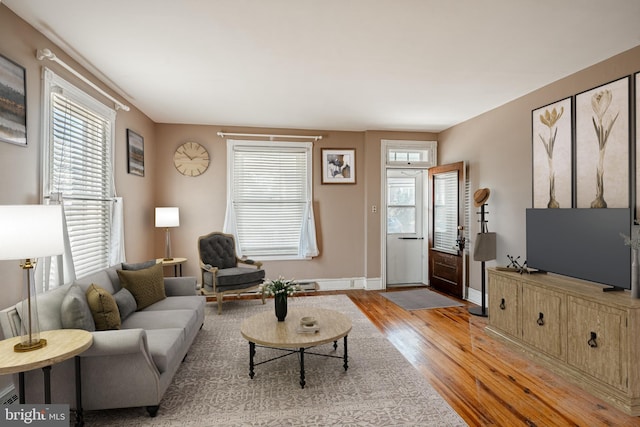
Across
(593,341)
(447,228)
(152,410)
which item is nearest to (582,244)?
(593,341)

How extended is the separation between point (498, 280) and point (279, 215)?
11.0ft

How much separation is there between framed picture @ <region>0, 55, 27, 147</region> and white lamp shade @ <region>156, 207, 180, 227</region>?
7.95ft

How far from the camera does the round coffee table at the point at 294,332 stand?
2.60 meters

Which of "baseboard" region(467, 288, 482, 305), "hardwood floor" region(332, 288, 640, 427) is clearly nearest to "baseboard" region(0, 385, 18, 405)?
"hardwood floor" region(332, 288, 640, 427)

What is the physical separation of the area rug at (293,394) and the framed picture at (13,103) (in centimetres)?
195

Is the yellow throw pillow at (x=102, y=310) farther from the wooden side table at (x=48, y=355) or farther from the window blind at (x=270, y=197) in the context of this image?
the window blind at (x=270, y=197)

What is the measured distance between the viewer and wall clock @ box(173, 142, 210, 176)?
17.6 ft

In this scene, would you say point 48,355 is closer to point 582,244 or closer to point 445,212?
point 582,244

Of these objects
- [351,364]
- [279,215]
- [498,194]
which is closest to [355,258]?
[279,215]

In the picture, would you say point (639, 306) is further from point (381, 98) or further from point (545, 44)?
point (381, 98)

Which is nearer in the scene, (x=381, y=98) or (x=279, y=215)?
(x=381, y=98)

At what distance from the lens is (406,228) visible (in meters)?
6.25

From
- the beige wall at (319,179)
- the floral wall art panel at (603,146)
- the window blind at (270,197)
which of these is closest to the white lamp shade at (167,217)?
the beige wall at (319,179)

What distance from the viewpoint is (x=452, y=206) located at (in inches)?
209
